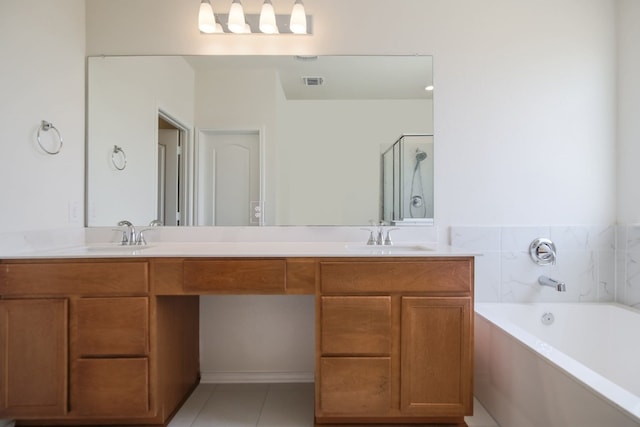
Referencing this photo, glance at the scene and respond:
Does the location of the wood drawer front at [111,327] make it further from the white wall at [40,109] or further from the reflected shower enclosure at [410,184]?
the reflected shower enclosure at [410,184]

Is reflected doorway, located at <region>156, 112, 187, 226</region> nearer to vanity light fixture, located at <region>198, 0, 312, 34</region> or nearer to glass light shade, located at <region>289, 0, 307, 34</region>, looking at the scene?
vanity light fixture, located at <region>198, 0, 312, 34</region>

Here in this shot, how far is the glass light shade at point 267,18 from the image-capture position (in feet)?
5.88

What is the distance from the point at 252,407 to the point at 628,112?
2.64 meters

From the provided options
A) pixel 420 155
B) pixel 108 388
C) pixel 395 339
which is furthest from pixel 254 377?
pixel 420 155

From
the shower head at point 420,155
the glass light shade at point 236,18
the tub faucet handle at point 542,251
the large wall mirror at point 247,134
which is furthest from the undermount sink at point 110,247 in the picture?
the tub faucet handle at point 542,251

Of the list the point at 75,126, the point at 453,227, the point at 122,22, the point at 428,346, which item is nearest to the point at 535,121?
the point at 453,227

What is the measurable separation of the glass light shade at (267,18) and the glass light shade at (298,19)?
0.10 m

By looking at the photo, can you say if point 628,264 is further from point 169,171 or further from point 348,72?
point 169,171

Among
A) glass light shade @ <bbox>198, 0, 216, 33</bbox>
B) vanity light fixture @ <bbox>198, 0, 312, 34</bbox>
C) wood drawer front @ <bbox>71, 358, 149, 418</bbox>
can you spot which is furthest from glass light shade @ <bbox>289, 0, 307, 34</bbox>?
wood drawer front @ <bbox>71, 358, 149, 418</bbox>

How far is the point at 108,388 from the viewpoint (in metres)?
1.38

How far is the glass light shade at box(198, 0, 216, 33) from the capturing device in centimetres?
182

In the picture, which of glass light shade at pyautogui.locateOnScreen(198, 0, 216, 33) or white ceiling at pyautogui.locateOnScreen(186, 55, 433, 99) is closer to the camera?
glass light shade at pyautogui.locateOnScreen(198, 0, 216, 33)

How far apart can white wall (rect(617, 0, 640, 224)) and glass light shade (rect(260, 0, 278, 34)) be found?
202 cm

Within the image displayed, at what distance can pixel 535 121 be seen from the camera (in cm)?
191
